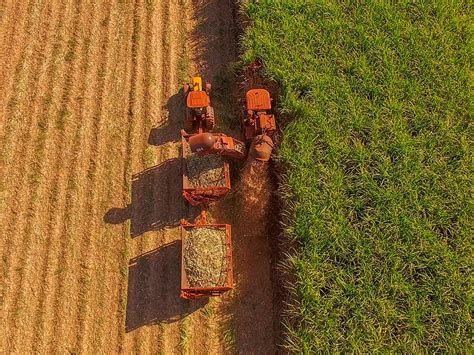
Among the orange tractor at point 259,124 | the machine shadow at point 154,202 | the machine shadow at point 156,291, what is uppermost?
the orange tractor at point 259,124

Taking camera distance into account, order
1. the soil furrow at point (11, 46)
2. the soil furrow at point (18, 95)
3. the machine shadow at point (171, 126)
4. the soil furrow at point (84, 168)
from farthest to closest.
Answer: the soil furrow at point (11, 46) < the machine shadow at point (171, 126) < the soil furrow at point (18, 95) < the soil furrow at point (84, 168)

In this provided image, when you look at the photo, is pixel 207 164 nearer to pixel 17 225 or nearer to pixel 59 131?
pixel 59 131

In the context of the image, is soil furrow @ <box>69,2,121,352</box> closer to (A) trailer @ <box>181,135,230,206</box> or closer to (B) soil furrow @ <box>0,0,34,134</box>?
(A) trailer @ <box>181,135,230,206</box>

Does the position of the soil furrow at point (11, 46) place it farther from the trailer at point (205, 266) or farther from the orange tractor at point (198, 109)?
the trailer at point (205, 266)

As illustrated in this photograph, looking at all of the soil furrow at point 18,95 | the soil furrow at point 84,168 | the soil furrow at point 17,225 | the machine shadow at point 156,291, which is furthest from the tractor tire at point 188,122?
the soil furrow at point 18,95

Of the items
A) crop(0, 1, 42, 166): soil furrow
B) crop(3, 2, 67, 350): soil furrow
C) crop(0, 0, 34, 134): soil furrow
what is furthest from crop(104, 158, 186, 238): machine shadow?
crop(0, 0, 34, 134): soil furrow

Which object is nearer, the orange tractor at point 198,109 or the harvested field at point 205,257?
the harvested field at point 205,257

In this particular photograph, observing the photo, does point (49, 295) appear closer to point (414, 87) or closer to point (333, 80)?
point (333, 80)
